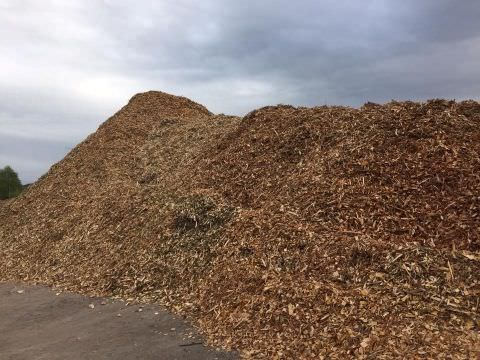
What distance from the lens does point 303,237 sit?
6.27 meters

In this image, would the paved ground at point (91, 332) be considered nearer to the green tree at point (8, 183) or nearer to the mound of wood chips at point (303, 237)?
the mound of wood chips at point (303, 237)

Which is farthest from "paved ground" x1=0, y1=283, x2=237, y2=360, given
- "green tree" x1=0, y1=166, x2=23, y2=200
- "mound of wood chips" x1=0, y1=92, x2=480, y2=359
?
"green tree" x1=0, y1=166, x2=23, y2=200

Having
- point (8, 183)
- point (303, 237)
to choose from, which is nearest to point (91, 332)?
point (303, 237)

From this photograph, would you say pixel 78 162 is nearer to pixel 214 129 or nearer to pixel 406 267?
pixel 214 129

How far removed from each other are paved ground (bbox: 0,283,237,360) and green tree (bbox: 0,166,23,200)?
2171 centimetres

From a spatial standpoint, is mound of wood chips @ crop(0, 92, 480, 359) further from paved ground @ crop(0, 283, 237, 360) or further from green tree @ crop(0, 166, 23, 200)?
green tree @ crop(0, 166, 23, 200)

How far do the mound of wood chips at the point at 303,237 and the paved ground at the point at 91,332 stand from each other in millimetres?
289

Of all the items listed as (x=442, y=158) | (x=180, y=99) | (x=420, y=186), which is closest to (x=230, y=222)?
(x=420, y=186)

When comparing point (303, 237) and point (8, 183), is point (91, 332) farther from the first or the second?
point (8, 183)

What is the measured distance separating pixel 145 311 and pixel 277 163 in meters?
3.67

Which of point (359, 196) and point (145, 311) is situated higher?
point (359, 196)

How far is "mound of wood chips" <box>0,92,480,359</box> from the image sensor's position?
4809 mm

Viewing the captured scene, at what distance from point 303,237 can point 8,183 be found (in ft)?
83.5

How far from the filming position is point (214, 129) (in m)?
13.0
